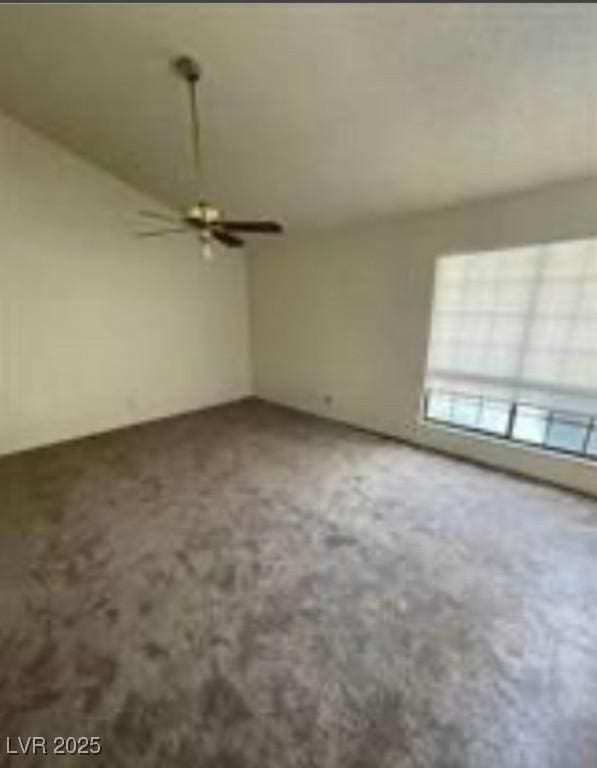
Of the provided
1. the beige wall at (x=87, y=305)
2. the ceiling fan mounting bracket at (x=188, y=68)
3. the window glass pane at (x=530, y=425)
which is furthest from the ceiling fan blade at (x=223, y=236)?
the window glass pane at (x=530, y=425)

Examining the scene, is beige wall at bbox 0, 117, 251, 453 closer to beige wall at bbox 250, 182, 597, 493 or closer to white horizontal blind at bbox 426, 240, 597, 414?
beige wall at bbox 250, 182, 597, 493

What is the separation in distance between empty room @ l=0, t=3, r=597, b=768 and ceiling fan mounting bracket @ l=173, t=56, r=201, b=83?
0.06 ft

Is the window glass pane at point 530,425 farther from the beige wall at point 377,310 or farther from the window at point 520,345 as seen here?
the beige wall at point 377,310

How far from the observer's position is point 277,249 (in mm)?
5504

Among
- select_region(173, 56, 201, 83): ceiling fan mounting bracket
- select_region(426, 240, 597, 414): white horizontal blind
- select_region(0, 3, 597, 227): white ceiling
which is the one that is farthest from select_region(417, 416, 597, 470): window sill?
select_region(173, 56, 201, 83): ceiling fan mounting bracket

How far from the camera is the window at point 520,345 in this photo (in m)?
3.19

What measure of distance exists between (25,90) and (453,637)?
184 inches

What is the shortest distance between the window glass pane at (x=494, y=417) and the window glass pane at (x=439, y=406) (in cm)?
33

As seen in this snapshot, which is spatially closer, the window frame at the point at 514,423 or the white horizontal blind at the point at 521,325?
the white horizontal blind at the point at 521,325

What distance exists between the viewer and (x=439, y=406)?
4.29 m

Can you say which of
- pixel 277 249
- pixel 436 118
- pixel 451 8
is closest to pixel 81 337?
pixel 277 249

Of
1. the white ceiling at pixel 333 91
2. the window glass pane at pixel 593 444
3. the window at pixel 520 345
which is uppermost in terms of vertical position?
the white ceiling at pixel 333 91

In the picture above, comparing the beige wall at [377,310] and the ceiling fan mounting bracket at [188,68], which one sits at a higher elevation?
the ceiling fan mounting bracket at [188,68]

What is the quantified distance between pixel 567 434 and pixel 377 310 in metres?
2.07
